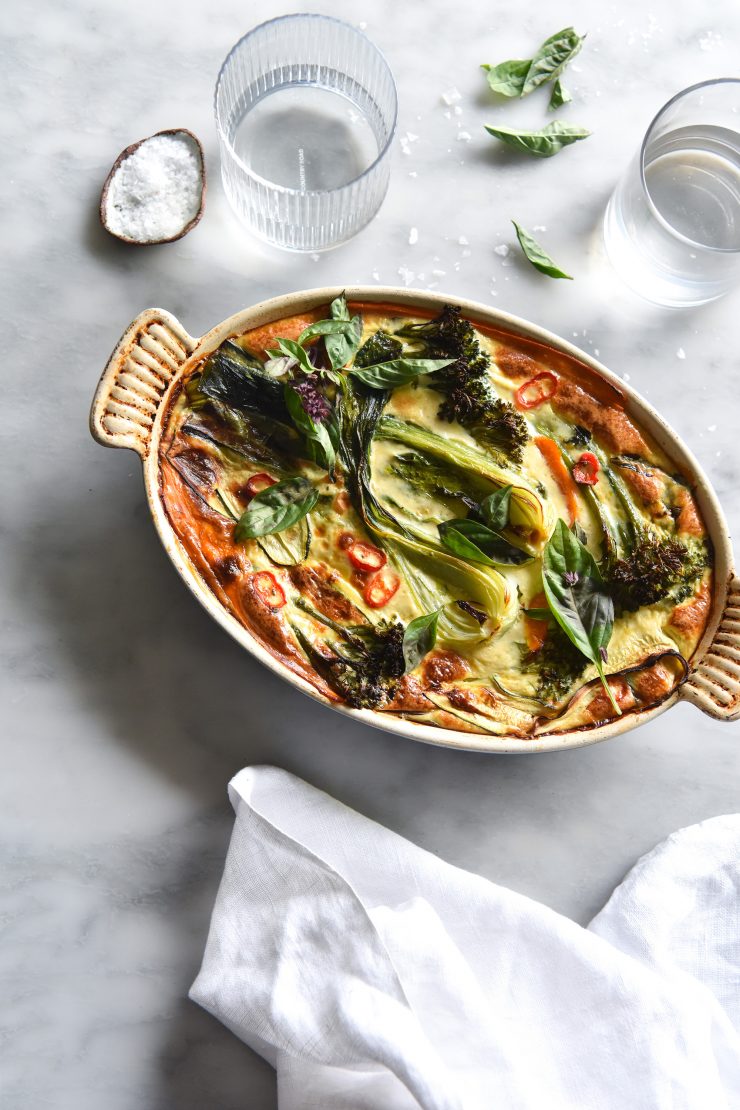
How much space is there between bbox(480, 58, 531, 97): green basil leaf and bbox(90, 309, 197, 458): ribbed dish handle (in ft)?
4.48

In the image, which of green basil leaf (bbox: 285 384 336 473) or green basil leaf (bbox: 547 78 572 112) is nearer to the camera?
green basil leaf (bbox: 285 384 336 473)

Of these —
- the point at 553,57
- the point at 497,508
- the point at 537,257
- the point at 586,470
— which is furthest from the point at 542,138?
the point at 497,508

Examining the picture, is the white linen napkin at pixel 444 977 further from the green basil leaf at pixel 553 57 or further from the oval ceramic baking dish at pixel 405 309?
the green basil leaf at pixel 553 57

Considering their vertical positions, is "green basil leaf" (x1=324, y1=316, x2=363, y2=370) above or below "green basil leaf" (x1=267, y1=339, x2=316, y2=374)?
above

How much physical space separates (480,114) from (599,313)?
2.44 feet

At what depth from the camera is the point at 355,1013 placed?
2.45 meters

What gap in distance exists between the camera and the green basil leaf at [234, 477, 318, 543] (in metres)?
2.46

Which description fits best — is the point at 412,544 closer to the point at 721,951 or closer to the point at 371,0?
the point at 721,951

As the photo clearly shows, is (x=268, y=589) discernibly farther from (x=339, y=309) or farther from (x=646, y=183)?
(x=646, y=183)

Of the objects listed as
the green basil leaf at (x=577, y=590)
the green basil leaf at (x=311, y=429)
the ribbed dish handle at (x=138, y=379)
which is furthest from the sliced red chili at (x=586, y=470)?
the ribbed dish handle at (x=138, y=379)

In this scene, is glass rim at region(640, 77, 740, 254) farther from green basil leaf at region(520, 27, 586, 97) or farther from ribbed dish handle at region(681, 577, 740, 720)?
ribbed dish handle at region(681, 577, 740, 720)

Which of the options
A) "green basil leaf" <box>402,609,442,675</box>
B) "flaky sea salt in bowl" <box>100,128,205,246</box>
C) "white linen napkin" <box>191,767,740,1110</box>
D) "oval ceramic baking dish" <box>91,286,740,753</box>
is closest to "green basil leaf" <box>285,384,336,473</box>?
"oval ceramic baking dish" <box>91,286,740,753</box>

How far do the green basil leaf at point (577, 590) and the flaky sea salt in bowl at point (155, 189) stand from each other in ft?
4.71

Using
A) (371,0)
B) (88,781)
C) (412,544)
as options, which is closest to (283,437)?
(412,544)
